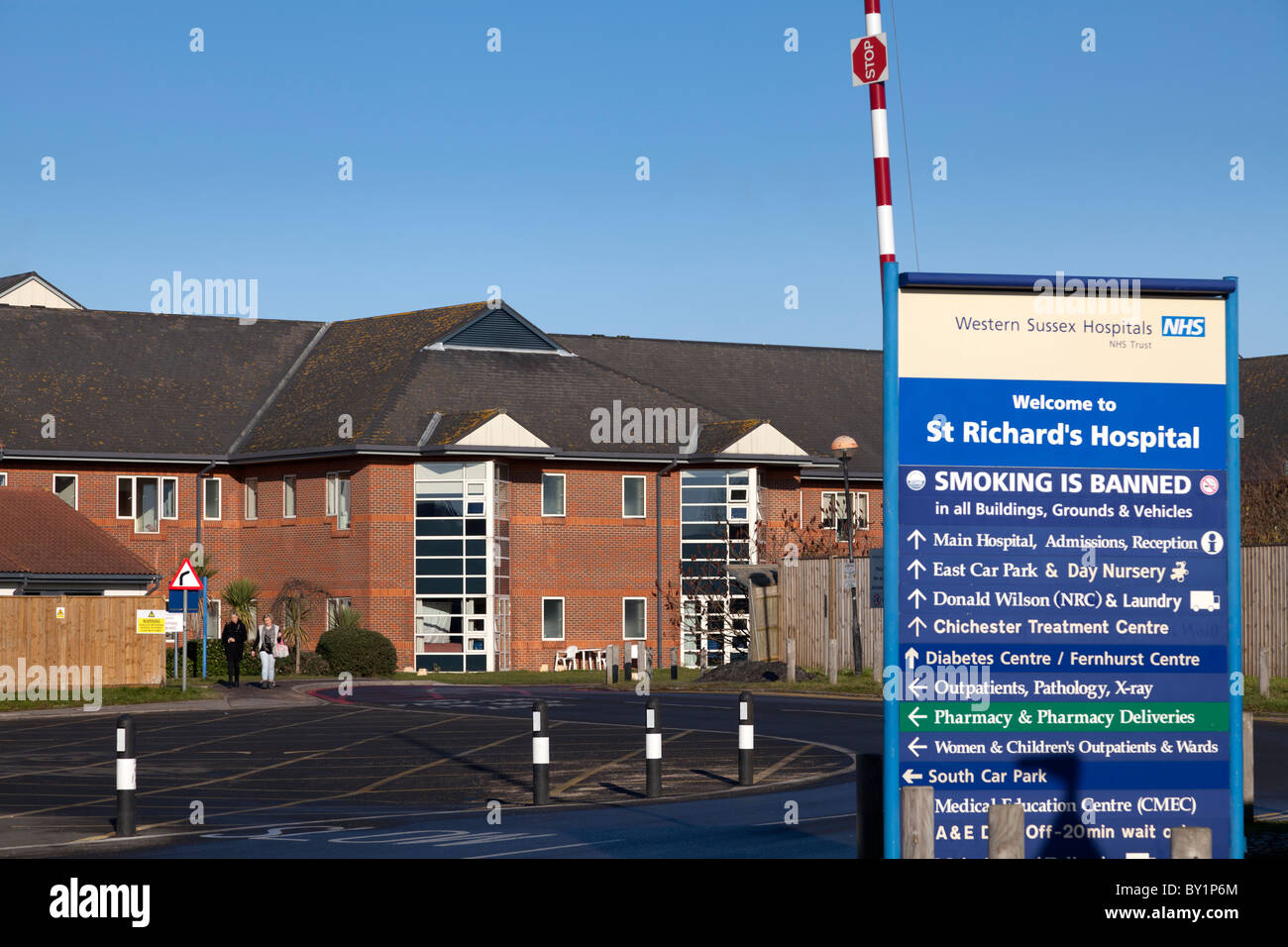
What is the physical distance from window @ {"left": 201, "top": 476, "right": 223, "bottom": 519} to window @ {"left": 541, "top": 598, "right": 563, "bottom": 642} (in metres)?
10.5

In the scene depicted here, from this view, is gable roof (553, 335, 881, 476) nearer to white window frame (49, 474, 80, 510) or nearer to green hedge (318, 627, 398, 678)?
green hedge (318, 627, 398, 678)

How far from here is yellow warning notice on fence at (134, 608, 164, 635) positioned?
118 ft

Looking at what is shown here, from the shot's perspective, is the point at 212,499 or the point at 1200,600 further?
the point at 212,499

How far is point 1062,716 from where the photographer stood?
737 centimetres

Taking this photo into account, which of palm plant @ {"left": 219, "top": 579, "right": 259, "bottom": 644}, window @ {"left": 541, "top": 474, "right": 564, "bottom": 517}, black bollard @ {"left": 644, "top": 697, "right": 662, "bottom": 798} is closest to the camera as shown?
black bollard @ {"left": 644, "top": 697, "right": 662, "bottom": 798}

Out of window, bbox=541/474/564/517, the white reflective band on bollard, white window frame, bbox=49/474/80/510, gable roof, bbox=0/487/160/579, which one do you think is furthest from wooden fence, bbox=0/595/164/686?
the white reflective band on bollard

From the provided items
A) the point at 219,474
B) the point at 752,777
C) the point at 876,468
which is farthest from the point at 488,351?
the point at 752,777

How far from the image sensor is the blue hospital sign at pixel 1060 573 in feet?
24.1

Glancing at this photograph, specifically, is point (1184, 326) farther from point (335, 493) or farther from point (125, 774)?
point (335, 493)

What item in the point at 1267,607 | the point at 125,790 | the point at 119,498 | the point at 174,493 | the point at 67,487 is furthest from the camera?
the point at 174,493

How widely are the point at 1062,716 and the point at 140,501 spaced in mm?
46379

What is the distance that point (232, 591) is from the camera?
48.1m

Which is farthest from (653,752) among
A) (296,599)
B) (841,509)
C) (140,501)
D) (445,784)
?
→ (841,509)
